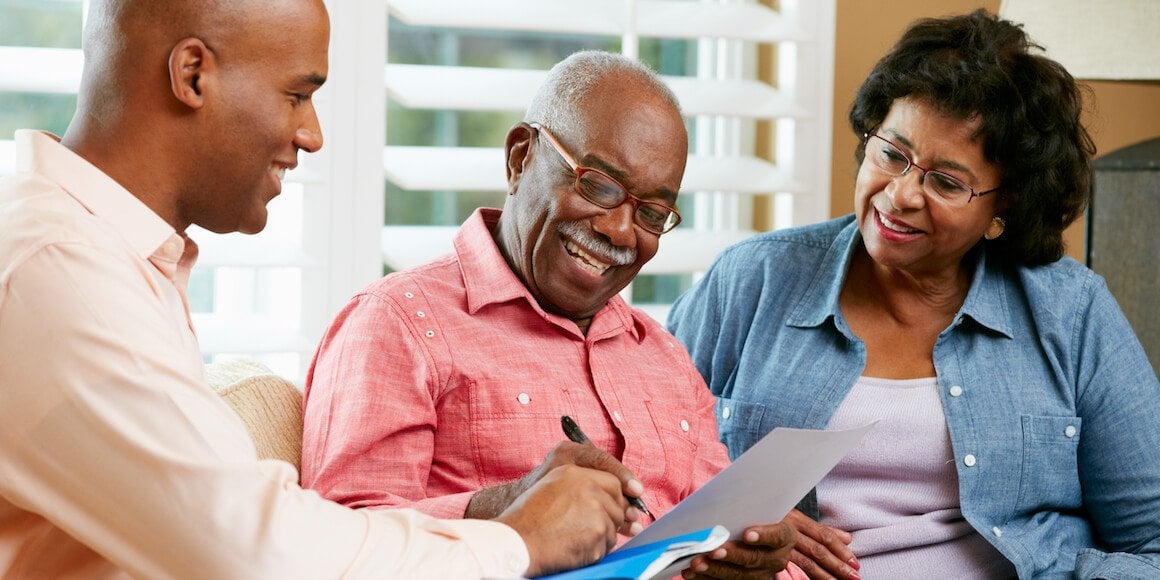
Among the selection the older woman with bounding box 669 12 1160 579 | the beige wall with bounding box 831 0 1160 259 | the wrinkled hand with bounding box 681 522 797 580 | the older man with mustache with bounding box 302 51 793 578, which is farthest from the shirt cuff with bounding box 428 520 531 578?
the beige wall with bounding box 831 0 1160 259

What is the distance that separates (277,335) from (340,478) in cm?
80

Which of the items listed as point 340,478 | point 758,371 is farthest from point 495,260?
point 758,371

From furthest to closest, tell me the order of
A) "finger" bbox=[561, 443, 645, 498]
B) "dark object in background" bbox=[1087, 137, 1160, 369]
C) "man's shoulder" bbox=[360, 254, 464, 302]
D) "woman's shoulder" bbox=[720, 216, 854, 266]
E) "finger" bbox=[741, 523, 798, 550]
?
"dark object in background" bbox=[1087, 137, 1160, 369]
"woman's shoulder" bbox=[720, 216, 854, 266]
"man's shoulder" bbox=[360, 254, 464, 302]
"finger" bbox=[741, 523, 798, 550]
"finger" bbox=[561, 443, 645, 498]

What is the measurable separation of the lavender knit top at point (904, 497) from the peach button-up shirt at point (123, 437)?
43.5 inches

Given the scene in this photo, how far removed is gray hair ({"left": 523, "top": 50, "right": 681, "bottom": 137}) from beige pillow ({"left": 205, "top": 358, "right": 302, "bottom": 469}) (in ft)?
1.60

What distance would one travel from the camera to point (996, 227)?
212cm

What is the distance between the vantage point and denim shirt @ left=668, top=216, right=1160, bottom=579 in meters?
1.98

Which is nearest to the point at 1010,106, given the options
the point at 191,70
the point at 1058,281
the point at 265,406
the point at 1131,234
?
the point at 1058,281

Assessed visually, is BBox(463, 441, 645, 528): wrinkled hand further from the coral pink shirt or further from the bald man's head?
the bald man's head

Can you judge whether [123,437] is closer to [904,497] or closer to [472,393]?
[472,393]

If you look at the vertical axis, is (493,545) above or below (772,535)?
above

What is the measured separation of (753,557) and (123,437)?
0.83m

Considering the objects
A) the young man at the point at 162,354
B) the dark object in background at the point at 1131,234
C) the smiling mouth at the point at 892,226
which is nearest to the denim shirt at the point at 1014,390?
the smiling mouth at the point at 892,226

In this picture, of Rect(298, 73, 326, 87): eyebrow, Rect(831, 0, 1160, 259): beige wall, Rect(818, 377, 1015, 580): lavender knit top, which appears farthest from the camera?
Rect(831, 0, 1160, 259): beige wall
